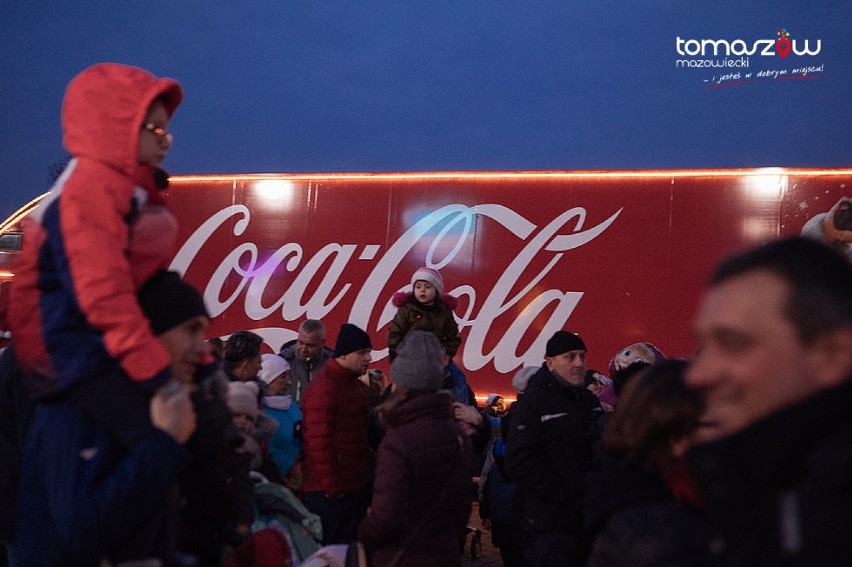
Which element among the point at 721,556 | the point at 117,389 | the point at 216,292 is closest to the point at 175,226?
the point at 117,389

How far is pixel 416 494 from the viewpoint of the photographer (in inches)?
151

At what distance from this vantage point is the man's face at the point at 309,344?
692 centimetres

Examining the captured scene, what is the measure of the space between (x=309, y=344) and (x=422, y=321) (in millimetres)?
1041

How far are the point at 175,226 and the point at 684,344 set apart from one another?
756cm

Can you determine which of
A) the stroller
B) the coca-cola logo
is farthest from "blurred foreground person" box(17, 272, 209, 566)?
the coca-cola logo

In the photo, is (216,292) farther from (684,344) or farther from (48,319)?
(48,319)

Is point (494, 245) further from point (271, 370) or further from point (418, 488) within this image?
point (418, 488)

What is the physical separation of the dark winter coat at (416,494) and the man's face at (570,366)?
1066 millimetres

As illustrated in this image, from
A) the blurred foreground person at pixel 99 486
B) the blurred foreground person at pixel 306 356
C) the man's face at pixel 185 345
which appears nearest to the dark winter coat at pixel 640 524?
the blurred foreground person at pixel 99 486

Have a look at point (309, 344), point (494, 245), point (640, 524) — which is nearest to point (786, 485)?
point (640, 524)

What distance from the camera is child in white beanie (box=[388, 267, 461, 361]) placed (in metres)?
6.61

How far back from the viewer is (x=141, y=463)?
1.74 metres

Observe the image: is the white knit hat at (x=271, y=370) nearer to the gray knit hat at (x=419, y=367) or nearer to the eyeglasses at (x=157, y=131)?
the gray knit hat at (x=419, y=367)

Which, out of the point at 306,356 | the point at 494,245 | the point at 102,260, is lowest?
the point at 306,356
